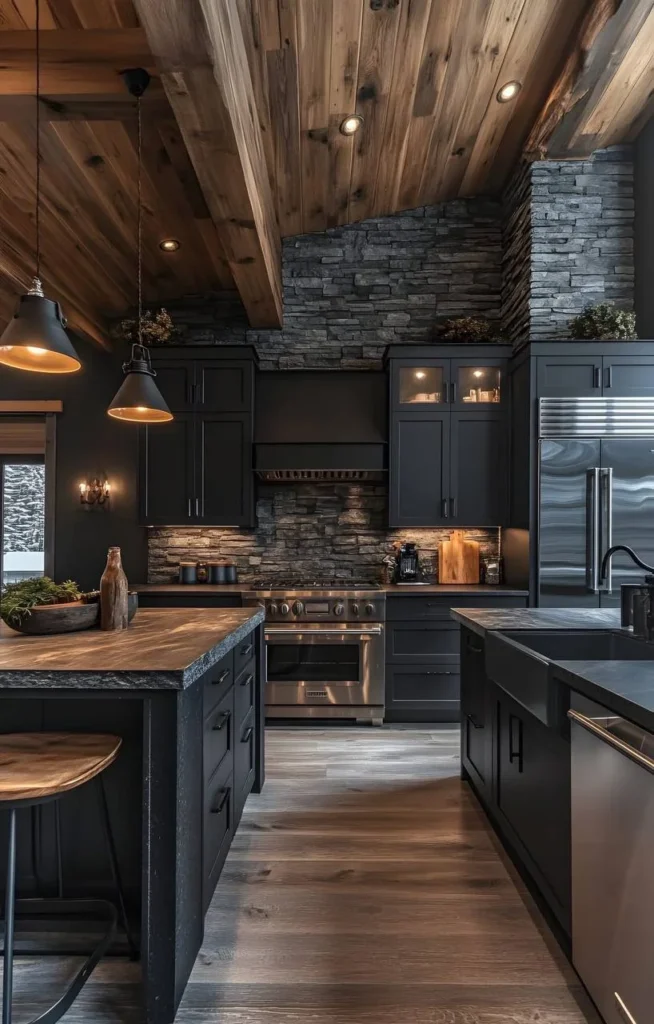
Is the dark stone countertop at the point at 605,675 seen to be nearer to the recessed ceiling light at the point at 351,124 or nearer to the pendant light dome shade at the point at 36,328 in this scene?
the pendant light dome shade at the point at 36,328

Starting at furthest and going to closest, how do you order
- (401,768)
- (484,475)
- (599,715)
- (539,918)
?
(484,475), (401,768), (539,918), (599,715)

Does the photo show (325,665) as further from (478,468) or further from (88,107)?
Result: (88,107)

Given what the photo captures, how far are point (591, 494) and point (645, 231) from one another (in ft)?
6.38

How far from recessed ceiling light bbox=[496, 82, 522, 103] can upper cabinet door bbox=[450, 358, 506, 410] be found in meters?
1.58

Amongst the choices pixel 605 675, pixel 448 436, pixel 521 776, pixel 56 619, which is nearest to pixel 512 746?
pixel 521 776

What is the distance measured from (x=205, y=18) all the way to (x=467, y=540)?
361 centimetres

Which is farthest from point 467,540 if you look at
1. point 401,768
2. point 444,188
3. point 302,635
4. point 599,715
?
point 599,715

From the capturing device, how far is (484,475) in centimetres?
416

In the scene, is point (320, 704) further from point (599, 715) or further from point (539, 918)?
point (599, 715)

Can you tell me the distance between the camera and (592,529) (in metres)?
3.67

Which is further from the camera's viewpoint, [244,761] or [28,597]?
[244,761]

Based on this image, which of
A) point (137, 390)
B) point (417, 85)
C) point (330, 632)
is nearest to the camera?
point (137, 390)

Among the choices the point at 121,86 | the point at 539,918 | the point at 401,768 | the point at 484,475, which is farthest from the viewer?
the point at 484,475

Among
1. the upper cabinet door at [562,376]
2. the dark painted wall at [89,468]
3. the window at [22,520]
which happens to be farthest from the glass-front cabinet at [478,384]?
the window at [22,520]
